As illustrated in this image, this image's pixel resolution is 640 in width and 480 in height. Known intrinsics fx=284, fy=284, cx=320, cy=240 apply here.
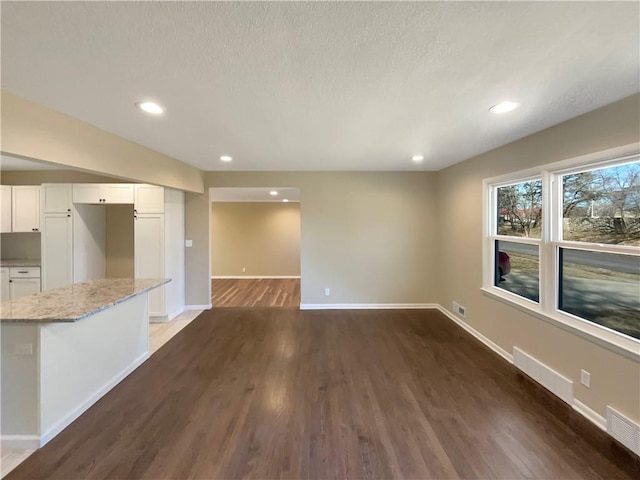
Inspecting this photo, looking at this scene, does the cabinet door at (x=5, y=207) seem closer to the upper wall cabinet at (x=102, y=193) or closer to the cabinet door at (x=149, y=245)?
the upper wall cabinet at (x=102, y=193)

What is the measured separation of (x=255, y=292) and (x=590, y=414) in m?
5.76

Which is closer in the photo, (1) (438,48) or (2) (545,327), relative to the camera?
(1) (438,48)

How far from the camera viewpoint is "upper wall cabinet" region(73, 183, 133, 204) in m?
4.12

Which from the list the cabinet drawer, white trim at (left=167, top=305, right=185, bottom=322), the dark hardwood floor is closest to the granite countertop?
the cabinet drawer

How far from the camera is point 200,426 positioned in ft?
7.19

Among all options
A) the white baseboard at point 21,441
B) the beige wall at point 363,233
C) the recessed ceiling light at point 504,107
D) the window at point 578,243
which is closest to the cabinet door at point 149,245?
the beige wall at point 363,233

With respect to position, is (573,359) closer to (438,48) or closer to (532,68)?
(532,68)

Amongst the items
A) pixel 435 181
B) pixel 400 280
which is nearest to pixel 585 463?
pixel 400 280

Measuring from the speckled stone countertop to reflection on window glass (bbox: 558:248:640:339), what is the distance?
159 inches

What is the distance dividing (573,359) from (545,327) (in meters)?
0.35

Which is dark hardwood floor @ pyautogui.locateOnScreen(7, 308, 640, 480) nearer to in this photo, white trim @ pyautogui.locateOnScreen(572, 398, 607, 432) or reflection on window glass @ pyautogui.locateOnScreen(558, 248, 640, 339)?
white trim @ pyautogui.locateOnScreen(572, 398, 607, 432)

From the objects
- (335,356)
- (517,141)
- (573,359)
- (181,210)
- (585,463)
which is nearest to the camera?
(585,463)

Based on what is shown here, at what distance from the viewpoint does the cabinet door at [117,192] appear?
415cm

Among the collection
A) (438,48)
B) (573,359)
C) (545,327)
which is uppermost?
(438,48)
